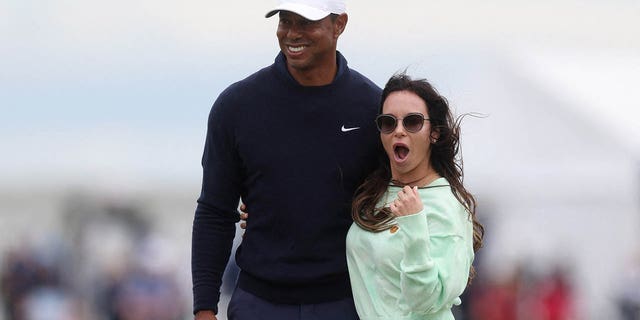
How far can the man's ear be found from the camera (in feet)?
18.4

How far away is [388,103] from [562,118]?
1280 cm

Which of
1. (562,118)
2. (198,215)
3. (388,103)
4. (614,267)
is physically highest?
(388,103)

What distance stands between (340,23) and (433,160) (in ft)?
1.97

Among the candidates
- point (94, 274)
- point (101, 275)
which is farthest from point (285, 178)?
point (94, 274)

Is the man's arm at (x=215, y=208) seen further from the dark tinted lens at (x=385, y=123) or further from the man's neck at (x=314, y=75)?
the dark tinted lens at (x=385, y=123)

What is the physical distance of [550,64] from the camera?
1956cm

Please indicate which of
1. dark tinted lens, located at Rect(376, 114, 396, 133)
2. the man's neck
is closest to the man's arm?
the man's neck

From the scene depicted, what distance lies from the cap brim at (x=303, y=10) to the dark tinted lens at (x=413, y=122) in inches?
18.1

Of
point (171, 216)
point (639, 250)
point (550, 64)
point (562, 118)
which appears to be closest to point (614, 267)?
point (639, 250)

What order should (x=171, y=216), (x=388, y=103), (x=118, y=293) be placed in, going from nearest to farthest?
(x=388, y=103) → (x=118, y=293) → (x=171, y=216)

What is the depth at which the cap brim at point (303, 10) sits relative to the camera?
17.7 ft

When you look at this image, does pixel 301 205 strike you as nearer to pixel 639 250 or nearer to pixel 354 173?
pixel 354 173

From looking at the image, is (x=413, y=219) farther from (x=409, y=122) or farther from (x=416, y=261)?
(x=409, y=122)

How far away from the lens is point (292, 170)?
5.51 meters
